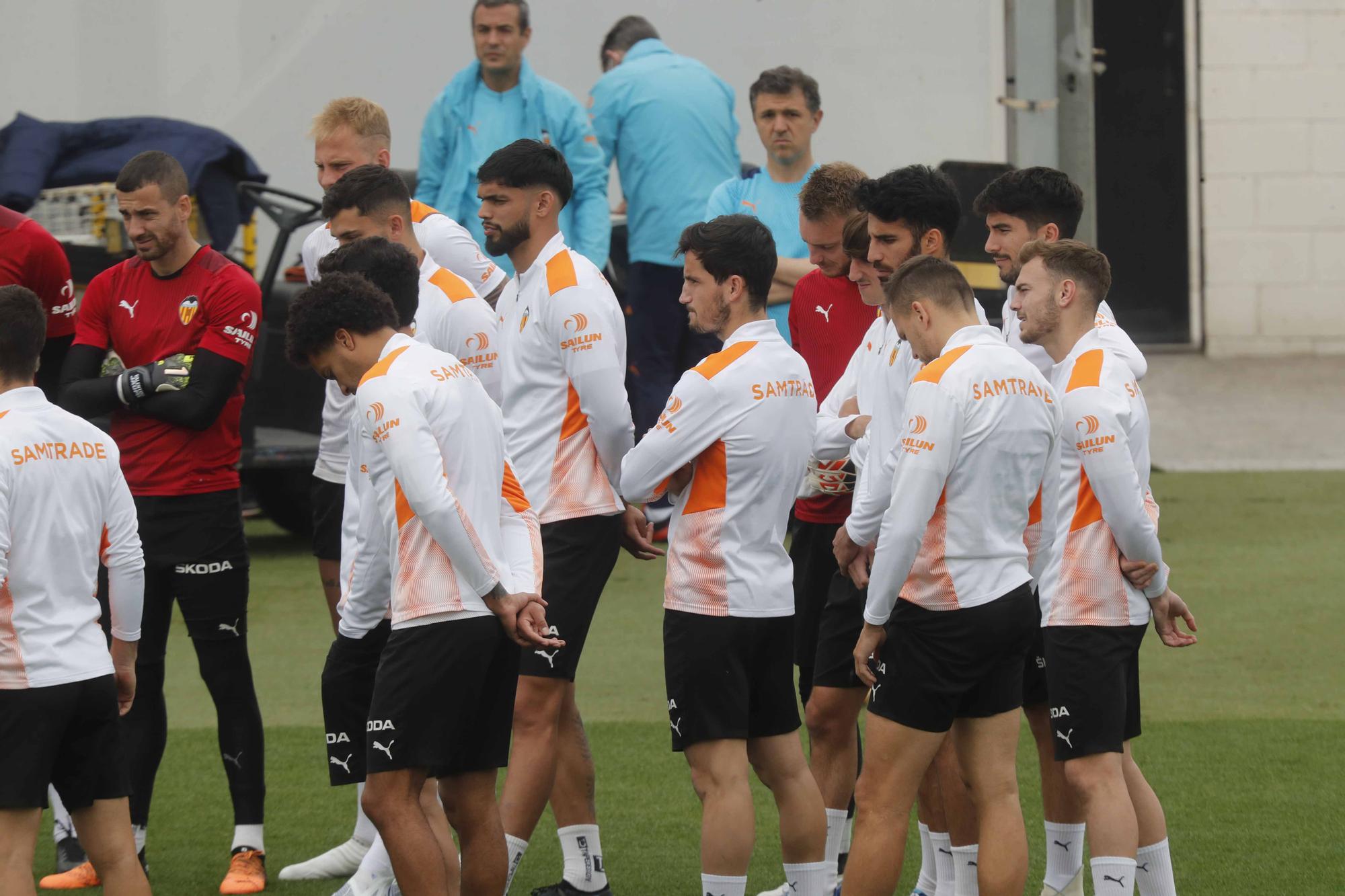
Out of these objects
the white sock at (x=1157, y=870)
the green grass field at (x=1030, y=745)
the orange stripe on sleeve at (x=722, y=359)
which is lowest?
the green grass field at (x=1030, y=745)

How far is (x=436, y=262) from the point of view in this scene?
17.8 feet

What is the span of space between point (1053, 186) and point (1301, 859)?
6.43 feet

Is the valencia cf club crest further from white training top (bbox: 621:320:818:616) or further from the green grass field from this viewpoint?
the green grass field

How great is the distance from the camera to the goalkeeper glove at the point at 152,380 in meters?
4.99

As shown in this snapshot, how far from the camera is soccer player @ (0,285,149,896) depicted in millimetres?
3910

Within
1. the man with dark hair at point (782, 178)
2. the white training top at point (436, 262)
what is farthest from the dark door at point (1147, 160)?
the white training top at point (436, 262)

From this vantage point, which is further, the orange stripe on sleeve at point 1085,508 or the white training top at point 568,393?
the white training top at point 568,393

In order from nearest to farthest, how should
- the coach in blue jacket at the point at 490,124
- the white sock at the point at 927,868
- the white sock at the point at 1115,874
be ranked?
1. the white sock at the point at 1115,874
2. the white sock at the point at 927,868
3. the coach in blue jacket at the point at 490,124

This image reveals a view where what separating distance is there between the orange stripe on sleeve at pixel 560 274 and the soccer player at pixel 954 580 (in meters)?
0.98

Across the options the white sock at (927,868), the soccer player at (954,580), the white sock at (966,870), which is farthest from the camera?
the white sock at (927,868)

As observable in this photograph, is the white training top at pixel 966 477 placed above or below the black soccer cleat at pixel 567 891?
A: above

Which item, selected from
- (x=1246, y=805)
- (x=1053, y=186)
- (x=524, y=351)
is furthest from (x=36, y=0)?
(x=1246, y=805)

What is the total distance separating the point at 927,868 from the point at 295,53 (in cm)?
629

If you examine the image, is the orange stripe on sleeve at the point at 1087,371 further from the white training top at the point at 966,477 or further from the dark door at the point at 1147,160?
the dark door at the point at 1147,160
